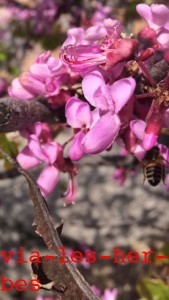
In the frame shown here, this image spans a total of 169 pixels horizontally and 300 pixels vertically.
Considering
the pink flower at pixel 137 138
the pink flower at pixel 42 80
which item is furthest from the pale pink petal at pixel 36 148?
the pink flower at pixel 137 138

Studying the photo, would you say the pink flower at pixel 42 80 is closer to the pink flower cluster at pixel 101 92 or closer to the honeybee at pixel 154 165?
the pink flower cluster at pixel 101 92

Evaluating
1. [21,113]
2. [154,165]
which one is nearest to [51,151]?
[21,113]

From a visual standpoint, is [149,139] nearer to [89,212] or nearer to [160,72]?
[160,72]

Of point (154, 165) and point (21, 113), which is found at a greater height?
point (21, 113)

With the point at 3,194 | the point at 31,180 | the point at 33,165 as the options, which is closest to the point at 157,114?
the point at 31,180

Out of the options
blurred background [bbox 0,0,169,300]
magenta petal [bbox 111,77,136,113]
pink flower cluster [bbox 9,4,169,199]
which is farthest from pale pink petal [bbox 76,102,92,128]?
blurred background [bbox 0,0,169,300]

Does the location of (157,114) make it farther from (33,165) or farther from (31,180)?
(33,165)
